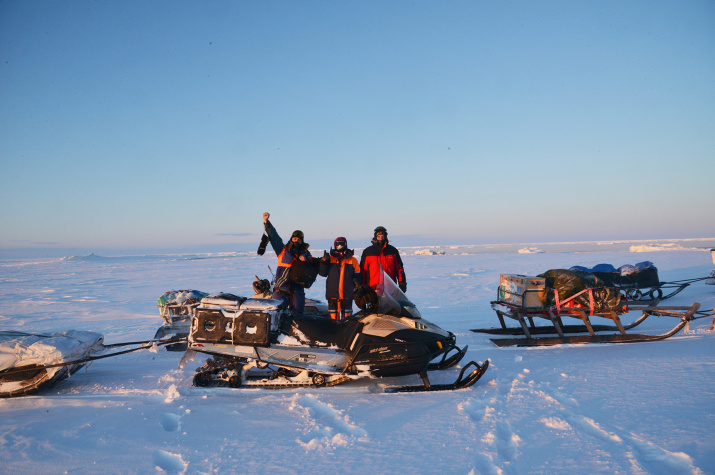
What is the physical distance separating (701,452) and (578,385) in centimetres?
131

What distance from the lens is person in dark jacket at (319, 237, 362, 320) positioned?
17.2 ft

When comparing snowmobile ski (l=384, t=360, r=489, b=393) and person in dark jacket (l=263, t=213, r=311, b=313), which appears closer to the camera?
snowmobile ski (l=384, t=360, r=489, b=393)

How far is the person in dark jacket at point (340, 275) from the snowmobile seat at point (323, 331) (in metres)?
1.46

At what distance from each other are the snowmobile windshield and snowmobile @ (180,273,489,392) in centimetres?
1

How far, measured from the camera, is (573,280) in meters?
5.70

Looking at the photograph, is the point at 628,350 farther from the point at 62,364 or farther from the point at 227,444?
the point at 62,364

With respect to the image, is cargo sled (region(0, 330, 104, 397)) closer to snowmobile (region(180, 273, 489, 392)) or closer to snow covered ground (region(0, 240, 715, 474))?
snow covered ground (region(0, 240, 715, 474))

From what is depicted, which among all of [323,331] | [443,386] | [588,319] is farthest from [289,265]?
[588,319]

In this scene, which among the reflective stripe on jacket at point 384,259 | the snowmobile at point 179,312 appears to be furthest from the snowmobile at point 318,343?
the reflective stripe on jacket at point 384,259

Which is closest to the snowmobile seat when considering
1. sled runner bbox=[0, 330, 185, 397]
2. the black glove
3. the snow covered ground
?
the snow covered ground

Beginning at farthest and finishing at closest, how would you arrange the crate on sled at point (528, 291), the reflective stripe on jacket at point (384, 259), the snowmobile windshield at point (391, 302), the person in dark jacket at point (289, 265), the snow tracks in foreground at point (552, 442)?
the reflective stripe on jacket at point (384, 259) → the crate on sled at point (528, 291) → the person in dark jacket at point (289, 265) → the snowmobile windshield at point (391, 302) → the snow tracks in foreground at point (552, 442)

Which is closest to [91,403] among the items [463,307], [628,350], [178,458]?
[178,458]

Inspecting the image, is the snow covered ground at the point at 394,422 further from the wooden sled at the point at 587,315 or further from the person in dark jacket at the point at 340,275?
the person in dark jacket at the point at 340,275

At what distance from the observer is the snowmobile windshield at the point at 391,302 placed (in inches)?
150
